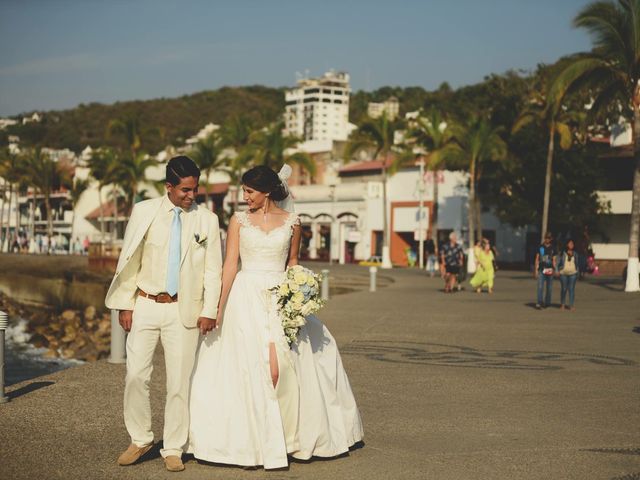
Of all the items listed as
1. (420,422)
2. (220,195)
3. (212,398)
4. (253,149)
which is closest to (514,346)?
(420,422)

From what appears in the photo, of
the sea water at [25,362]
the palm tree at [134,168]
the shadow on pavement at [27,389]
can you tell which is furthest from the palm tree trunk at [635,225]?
the palm tree at [134,168]

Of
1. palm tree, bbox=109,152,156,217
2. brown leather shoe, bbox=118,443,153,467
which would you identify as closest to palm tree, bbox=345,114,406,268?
palm tree, bbox=109,152,156,217

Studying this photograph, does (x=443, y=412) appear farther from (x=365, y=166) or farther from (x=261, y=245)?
(x=365, y=166)

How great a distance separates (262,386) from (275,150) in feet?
204

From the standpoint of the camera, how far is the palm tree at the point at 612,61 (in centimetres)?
3259

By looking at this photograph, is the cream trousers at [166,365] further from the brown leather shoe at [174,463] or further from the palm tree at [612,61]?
the palm tree at [612,61]

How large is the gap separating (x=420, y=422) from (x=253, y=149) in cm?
6097

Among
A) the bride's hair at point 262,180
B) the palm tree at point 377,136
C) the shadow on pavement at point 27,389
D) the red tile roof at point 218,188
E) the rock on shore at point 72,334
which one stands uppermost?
the palm tree at point 377,136

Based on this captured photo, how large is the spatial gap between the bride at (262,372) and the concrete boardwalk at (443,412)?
0.46 ft

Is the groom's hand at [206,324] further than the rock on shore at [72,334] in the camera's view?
No

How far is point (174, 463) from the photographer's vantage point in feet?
21.6

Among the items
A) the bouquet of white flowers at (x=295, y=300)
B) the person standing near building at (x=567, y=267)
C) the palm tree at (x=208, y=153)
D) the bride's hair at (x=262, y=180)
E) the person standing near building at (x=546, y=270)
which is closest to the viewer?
the bouquet of white flowers at (x=295, y=300)

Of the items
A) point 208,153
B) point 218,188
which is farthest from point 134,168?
point 218,188

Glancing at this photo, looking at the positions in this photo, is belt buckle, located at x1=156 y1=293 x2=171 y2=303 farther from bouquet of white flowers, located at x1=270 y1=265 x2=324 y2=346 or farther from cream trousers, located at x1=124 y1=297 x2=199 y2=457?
bouquet of white flowers, located at x1=270 y1=265 x2=324 y2=346
